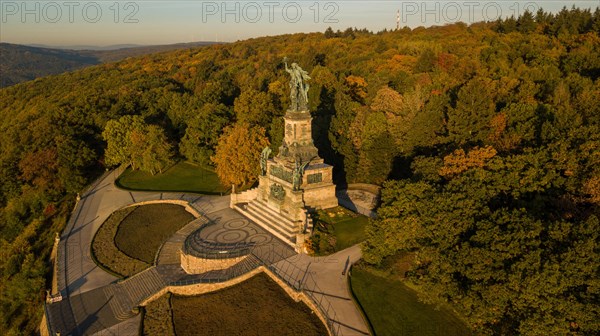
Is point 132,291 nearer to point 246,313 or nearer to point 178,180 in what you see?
point 246,313

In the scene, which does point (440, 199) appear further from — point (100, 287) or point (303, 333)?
point (100, 287)

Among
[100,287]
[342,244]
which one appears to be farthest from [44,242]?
[342,244]

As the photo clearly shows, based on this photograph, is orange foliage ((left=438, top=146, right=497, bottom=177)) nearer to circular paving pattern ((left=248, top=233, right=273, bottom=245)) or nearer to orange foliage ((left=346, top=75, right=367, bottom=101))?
circular paving pattern ((left=248, top=233, right=273, bottom=245))

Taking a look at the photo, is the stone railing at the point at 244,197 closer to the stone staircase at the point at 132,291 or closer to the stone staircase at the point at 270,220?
the stone staircase at the point at 270,220

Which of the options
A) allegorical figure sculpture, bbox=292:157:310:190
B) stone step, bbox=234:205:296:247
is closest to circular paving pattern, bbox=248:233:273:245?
stone step, bbox=234:205:296:247

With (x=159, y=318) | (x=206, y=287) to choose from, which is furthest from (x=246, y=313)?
(x=159, y=318)

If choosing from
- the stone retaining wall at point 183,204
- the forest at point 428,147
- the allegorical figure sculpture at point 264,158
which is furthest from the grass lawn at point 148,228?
the allegorical figure sculpture at point 264,158
